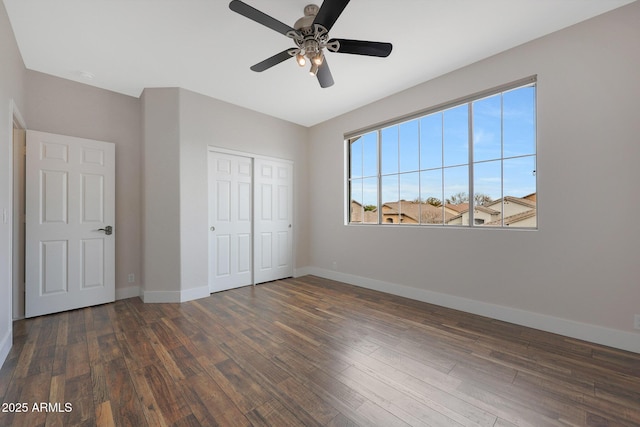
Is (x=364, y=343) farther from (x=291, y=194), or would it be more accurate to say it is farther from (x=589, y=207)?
(x=291, y=194)

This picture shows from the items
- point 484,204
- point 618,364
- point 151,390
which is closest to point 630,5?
point 484,204

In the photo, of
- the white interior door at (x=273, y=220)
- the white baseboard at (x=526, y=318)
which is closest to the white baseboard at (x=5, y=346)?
the white interior door at (x=273, y=220)

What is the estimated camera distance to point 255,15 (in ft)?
5.98

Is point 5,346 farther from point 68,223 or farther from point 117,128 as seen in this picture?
point 117,128

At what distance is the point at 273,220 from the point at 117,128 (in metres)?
2.60

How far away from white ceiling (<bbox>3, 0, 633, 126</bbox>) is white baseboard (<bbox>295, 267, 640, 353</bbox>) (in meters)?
2.77

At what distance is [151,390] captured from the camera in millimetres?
1727

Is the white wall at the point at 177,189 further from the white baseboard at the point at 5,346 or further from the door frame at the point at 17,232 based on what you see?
the white baseboard at the point at 5,346

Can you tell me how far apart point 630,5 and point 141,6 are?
4093 mm

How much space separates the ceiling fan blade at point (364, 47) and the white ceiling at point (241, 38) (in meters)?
0.34

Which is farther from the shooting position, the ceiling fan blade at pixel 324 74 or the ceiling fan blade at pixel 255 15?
the ceiling fan blade at pixel 324 74

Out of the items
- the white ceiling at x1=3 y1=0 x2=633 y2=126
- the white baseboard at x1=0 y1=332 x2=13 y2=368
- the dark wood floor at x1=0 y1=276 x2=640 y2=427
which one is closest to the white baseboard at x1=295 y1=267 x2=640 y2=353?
the dark wood floor at x1=0 y1=276 x2=640 y2=427

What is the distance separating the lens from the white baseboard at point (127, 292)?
3580 millimetres

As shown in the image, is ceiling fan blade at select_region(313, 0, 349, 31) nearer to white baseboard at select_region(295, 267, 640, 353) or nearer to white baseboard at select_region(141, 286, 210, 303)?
white baseboard at select_region(295, 267, 640, 353)
